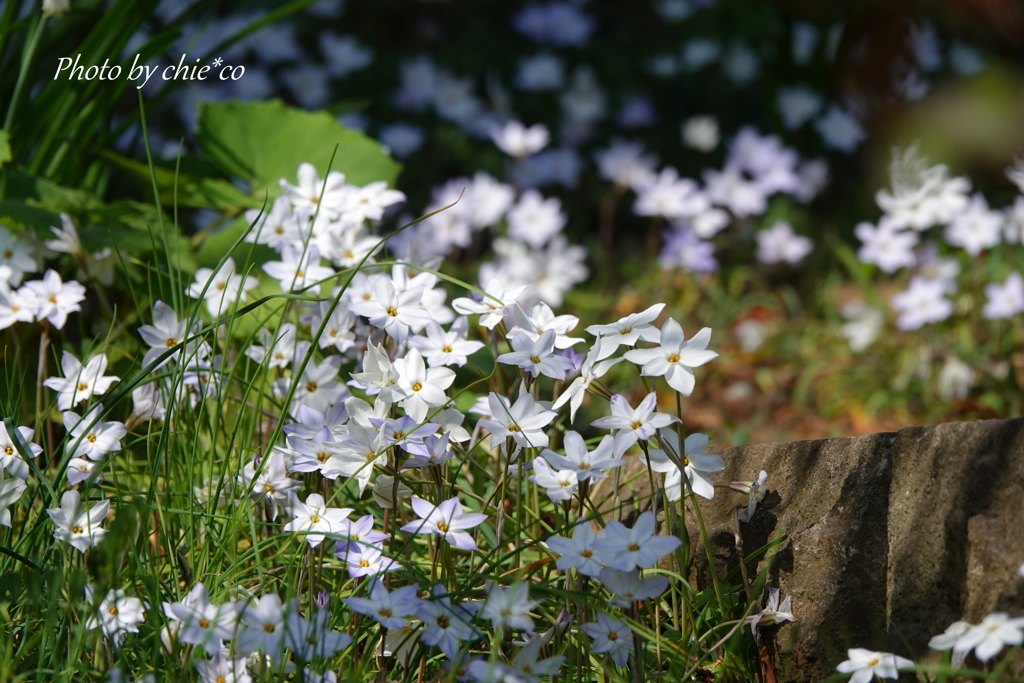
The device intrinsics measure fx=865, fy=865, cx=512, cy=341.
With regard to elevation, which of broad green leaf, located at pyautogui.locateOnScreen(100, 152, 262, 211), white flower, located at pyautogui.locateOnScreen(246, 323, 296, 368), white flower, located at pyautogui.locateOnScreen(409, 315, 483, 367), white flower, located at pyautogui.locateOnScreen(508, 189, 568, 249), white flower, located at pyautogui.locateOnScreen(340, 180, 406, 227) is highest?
white flower, located at pyautogui.locateOnScreen(508, 189, 568, 249)

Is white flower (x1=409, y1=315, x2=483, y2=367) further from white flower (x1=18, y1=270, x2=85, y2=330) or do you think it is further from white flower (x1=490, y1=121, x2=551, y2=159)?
white flower (x1=490, y1=121, x2=551, y2=159)

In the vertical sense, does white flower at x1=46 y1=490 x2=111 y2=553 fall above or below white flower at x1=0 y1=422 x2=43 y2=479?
below

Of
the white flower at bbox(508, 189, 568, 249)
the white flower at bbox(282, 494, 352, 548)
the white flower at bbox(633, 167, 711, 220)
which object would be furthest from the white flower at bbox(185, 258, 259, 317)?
the white flower at bbox(633, 167, 711, 220)

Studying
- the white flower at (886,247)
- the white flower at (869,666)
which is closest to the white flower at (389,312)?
the white flower at (869,666)

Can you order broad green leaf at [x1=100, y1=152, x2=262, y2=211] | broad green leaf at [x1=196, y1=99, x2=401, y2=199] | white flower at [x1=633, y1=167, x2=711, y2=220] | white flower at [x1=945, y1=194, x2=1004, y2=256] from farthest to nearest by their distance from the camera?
white flower at [x1=633, y1=167, x2=711, y2=220], white flower at [x1=945, y1=194, x2=1004, y2=256], broad green leaf at [x1=196, y1=99, x2=401, y2=199], broad green leaf at [x1=100, y1=152, x2=262, y2=211]

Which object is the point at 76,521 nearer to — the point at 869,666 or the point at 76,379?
the point at 76,379

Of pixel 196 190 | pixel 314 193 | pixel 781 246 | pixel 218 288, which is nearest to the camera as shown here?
pixel 218 288

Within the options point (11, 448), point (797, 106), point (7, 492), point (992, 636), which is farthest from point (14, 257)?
point (797, 106)

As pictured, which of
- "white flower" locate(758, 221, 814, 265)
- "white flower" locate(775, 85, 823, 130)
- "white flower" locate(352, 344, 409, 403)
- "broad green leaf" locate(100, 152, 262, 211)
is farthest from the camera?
"white flower" locate(775, 85, 823, 130)
